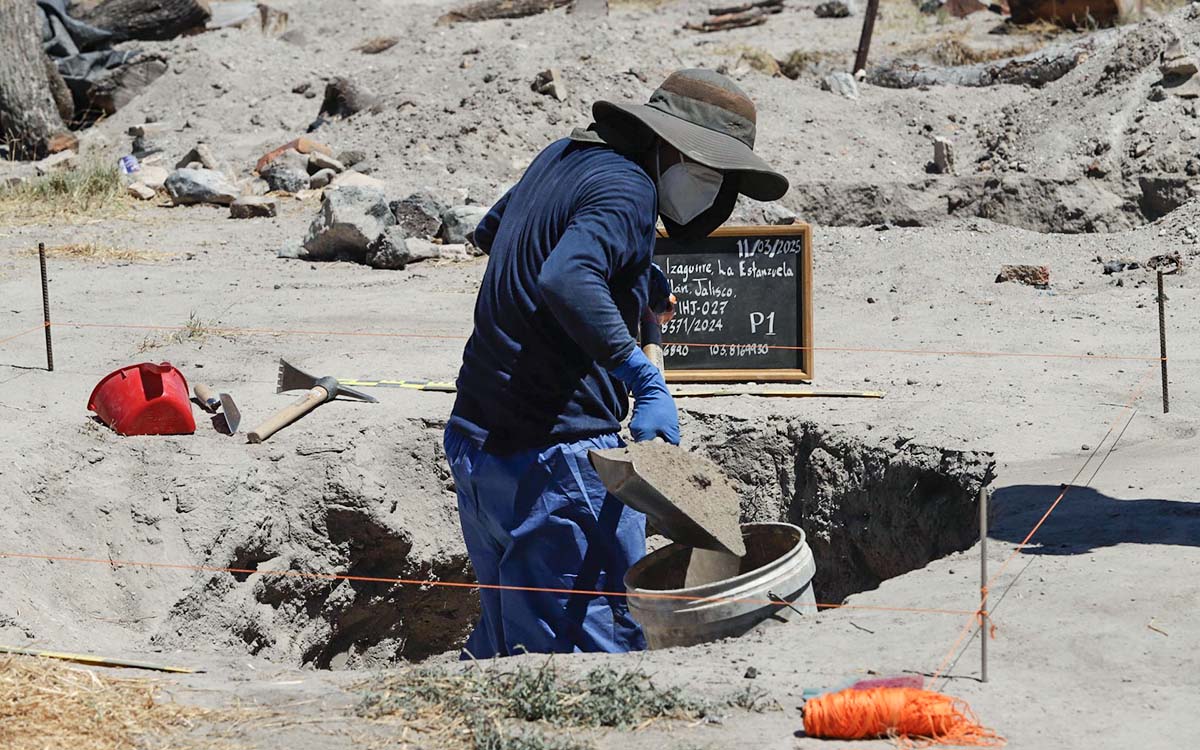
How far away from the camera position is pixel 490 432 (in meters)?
4.01

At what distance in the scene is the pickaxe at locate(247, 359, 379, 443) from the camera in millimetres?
6152

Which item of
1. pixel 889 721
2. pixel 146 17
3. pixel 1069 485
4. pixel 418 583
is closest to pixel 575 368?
pixel 889 721

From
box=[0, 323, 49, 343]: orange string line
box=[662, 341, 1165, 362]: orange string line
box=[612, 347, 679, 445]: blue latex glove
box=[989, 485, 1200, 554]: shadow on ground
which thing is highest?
box=[612, 347, 679, 445]: blue latex glove

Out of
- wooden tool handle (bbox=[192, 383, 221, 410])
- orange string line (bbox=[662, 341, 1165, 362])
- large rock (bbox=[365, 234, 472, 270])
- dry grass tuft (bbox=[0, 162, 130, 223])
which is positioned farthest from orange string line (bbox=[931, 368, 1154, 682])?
dry grass tuft (bbox=[0, 162, 130, 223])

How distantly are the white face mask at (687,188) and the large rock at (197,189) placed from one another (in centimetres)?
844

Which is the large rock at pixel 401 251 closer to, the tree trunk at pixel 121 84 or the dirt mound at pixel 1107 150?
the dirt mound at pixel 1107 150

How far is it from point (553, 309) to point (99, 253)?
732cm

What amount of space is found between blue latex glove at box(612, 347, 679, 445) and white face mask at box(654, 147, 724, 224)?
0.48 metres

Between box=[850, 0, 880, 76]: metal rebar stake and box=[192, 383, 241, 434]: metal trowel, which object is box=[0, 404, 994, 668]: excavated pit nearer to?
box=[192, 383, 241, 434]: metal trowel

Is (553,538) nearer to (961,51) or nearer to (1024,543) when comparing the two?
(1024,543)

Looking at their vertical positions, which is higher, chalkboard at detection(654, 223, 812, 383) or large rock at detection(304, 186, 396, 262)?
chalkboard at detection(654, 223, 812, 383)

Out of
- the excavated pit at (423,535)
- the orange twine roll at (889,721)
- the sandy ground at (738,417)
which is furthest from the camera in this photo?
the excavated pit at (423,535)

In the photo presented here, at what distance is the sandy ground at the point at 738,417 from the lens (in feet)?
11.8

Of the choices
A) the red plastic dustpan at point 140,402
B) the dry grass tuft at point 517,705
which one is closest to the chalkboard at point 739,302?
the red plastic dustpan at point 140,402
